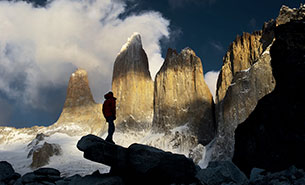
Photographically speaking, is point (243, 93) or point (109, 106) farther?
point (243, 93)

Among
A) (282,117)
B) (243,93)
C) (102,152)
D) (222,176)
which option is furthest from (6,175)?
(243,93)

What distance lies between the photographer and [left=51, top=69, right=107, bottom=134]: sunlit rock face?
65188 millimetres

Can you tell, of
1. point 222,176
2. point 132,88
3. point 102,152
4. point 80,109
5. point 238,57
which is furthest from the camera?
point 80,109

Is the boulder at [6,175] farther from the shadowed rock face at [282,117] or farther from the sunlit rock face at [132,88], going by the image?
the sunlit rock face at [132,88]

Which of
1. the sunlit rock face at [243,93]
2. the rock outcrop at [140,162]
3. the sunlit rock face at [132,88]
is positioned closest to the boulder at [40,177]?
the rock outcrop at [140,162]

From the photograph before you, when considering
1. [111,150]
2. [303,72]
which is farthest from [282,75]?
[111,150]

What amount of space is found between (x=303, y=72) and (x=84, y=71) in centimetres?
6962

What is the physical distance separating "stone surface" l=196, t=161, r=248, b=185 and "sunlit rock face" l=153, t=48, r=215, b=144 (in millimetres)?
32389

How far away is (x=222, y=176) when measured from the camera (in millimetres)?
8977

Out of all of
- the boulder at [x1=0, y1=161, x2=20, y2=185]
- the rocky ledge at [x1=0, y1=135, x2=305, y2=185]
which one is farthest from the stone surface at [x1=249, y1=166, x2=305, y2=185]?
the boulder at [x1=0, y1=161, x2=20, y2=185]

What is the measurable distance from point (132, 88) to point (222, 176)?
157 feet

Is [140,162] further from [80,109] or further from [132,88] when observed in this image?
[80,109]

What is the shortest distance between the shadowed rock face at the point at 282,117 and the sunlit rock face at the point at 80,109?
169 ft

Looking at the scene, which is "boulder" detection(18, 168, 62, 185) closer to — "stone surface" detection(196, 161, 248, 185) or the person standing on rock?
the person standing on rock
